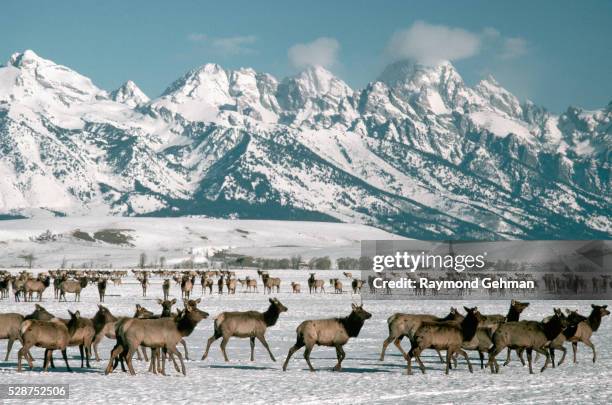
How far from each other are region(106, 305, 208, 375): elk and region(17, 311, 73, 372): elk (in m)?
1.21

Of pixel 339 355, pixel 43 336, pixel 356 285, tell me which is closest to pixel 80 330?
pixel 43 336

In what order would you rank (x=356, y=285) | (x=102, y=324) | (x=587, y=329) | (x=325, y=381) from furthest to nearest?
(x=356, y=285) < (x=587, y=329) < (x=102, y=324) < (x=325, y=381)

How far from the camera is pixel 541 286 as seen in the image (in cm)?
8600

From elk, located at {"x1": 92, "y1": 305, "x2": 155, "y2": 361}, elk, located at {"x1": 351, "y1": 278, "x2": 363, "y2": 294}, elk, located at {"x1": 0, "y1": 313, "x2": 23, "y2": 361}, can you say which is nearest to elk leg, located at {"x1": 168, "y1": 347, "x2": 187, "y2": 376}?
elk, located at {"x1": 92, "y1": 305, "x2": 155, "y2": 361}

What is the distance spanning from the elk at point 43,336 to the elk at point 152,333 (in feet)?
3.96

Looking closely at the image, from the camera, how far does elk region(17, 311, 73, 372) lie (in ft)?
66.4

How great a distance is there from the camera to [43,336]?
66.8ft

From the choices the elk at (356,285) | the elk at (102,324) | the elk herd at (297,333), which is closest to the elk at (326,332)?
the elk herd at (297,333)

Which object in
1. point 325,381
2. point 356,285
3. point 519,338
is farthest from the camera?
point 356,285

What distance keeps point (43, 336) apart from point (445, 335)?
29.3 ft

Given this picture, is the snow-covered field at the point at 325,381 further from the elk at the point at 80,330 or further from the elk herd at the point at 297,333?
the elk at the point at 80,330

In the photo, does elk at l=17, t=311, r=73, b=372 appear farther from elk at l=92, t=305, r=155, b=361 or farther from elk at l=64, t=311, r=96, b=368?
elk at l=92, t=305, r=155, b=361

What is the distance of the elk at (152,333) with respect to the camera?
20.1 meters

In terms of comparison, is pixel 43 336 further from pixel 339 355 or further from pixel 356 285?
pixel 356 285
